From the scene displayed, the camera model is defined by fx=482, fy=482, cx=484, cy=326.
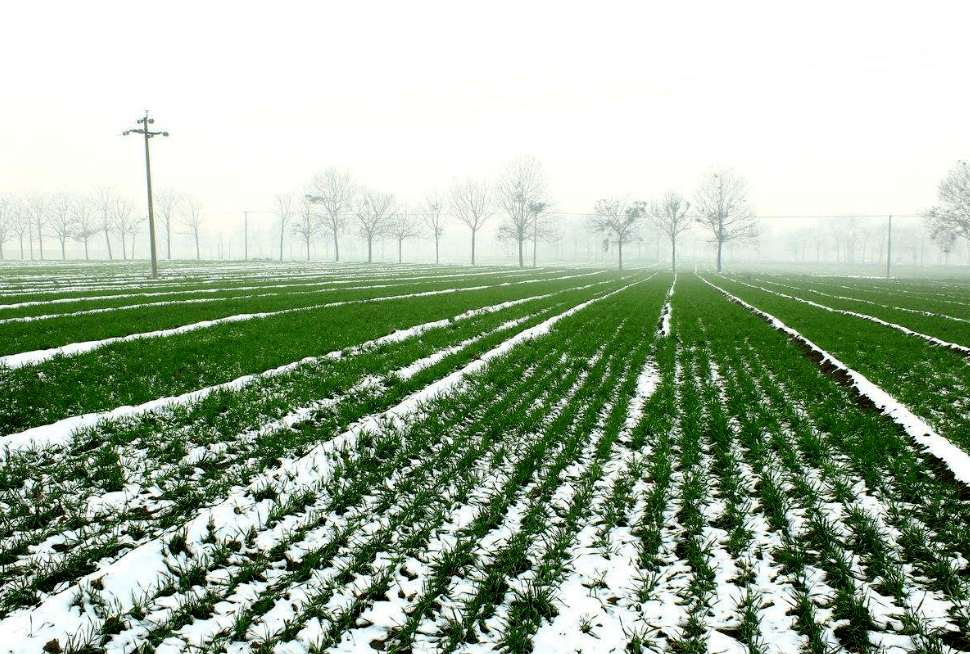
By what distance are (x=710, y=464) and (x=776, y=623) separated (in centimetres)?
230

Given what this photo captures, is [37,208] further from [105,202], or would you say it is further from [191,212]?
[191,212]

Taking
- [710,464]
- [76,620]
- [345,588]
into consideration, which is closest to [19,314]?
[76,620]

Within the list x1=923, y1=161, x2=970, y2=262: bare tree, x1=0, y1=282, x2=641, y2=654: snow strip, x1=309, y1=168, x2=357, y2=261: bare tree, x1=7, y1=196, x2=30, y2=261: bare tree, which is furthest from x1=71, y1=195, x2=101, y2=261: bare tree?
x1=923, y1=161, x2=970, y2=262: bare tree

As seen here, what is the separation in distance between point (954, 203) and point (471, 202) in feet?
165

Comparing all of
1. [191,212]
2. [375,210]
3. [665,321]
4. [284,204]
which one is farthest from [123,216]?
[665,321]

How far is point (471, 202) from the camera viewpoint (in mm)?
65000

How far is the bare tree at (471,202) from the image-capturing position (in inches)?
2532

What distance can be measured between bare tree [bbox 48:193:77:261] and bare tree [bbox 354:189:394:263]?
39.1 meters

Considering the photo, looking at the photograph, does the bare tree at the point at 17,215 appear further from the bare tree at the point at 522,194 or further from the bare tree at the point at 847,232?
the bare tree at the point at 847,232

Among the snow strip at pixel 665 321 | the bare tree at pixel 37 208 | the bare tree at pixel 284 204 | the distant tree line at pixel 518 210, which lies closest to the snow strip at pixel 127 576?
the snow strip at pixel 665 321

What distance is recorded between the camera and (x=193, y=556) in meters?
3.40

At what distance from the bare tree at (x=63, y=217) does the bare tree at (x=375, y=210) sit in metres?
39.1

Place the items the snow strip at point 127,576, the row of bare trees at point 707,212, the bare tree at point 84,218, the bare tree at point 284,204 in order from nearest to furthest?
the snow strip at point 127,576
the row of bare trees at point 707,212
the bare tree at point 84,218
the bare tree at point 284,204

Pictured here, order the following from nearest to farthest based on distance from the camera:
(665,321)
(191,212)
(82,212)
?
(665,321), (82,212), (191,212)
